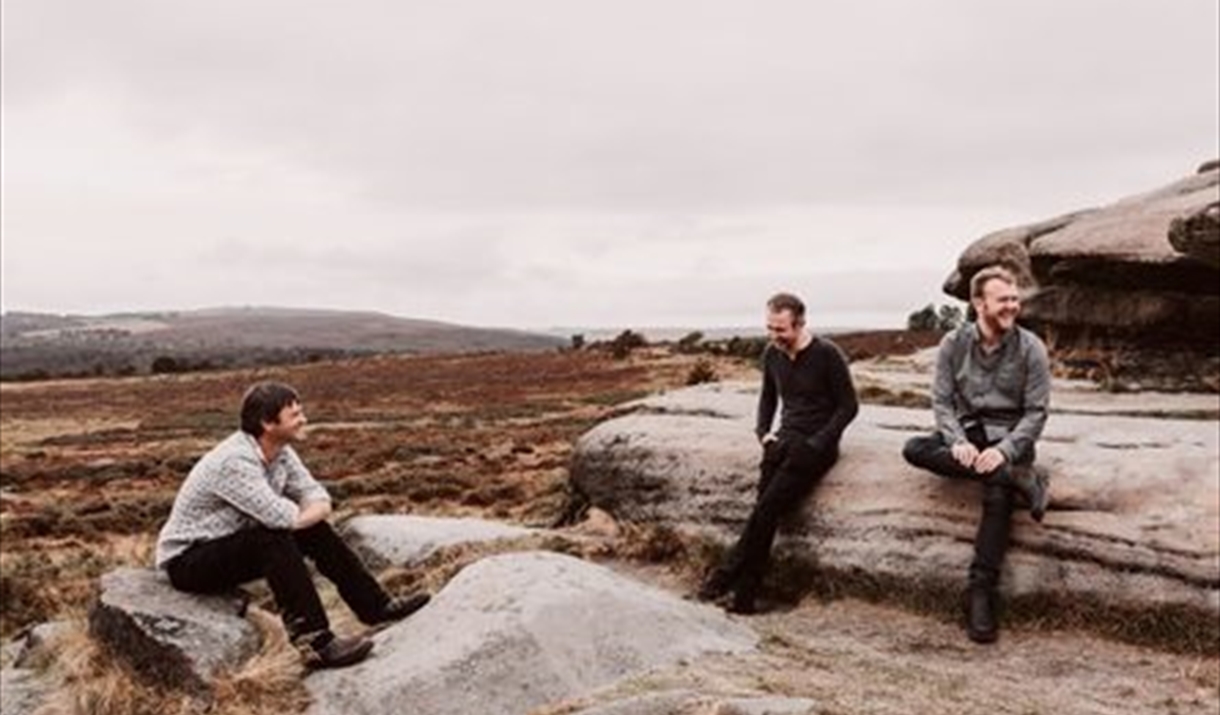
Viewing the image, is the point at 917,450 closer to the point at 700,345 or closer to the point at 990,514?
the point at 990,514

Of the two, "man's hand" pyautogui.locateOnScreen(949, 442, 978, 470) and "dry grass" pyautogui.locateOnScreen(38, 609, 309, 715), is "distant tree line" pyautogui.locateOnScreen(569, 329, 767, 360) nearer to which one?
"man's hand" pyautogui.locateOnScreen(949, 442, 978, 470)

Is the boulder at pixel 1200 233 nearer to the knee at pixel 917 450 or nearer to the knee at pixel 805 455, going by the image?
the knee at pixel 917 450

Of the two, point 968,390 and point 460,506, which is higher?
point 968,390

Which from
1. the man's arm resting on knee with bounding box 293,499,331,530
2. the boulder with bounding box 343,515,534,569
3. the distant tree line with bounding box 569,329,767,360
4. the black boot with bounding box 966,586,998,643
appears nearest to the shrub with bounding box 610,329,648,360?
the distant tree line with bounding box 569,329,767,360

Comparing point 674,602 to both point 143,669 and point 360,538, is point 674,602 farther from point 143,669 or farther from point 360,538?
point 360,538

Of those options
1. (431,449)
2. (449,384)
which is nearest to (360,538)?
(431,449)

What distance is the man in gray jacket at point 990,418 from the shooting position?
11.8m

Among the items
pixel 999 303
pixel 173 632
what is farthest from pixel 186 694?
pixel 999 303

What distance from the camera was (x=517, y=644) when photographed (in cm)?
1045

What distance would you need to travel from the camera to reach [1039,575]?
40.2ft

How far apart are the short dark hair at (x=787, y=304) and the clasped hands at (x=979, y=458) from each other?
194 centimetres

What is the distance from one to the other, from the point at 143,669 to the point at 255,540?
1.53 m

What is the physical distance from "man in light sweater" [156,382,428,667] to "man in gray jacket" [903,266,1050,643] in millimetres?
5084

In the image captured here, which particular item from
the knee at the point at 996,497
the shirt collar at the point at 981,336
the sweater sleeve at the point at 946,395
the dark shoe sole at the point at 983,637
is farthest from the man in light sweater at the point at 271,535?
the shirt collar at the point at 981,336
